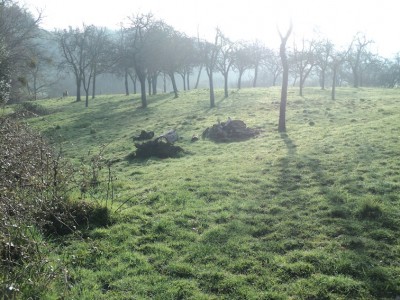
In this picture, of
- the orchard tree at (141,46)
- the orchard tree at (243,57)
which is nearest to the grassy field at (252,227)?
the orchard tree at (141,46)

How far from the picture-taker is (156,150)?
19.4m

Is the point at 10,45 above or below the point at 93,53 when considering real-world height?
below

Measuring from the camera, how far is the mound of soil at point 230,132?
22578 mm

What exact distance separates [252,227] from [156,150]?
11101 mm

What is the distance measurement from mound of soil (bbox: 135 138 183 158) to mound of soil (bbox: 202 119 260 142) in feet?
13.6

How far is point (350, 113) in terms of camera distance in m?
29.7

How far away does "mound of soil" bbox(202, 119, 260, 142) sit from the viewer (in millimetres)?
22578

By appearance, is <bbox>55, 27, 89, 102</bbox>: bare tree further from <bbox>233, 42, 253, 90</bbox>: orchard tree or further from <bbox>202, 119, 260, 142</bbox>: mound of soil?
<bbox>202, 119, 260, 142</bbox>: mound of soil

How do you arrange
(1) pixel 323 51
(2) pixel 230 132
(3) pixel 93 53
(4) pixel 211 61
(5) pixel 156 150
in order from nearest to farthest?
(5) pixel 156 150
(2) pixel 230 132
(4) pixel 211 61
(3) pixel 93 53
(1) pixel 323 51

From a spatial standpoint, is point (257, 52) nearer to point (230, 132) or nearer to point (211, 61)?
point (211, 61)

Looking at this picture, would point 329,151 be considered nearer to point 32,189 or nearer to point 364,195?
point 364,195

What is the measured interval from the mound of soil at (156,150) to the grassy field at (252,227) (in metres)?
0.77

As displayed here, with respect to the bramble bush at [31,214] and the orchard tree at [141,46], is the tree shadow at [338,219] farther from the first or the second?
the orchard tree at [141,46]

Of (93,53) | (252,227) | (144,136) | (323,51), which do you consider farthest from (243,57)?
(252,227)
